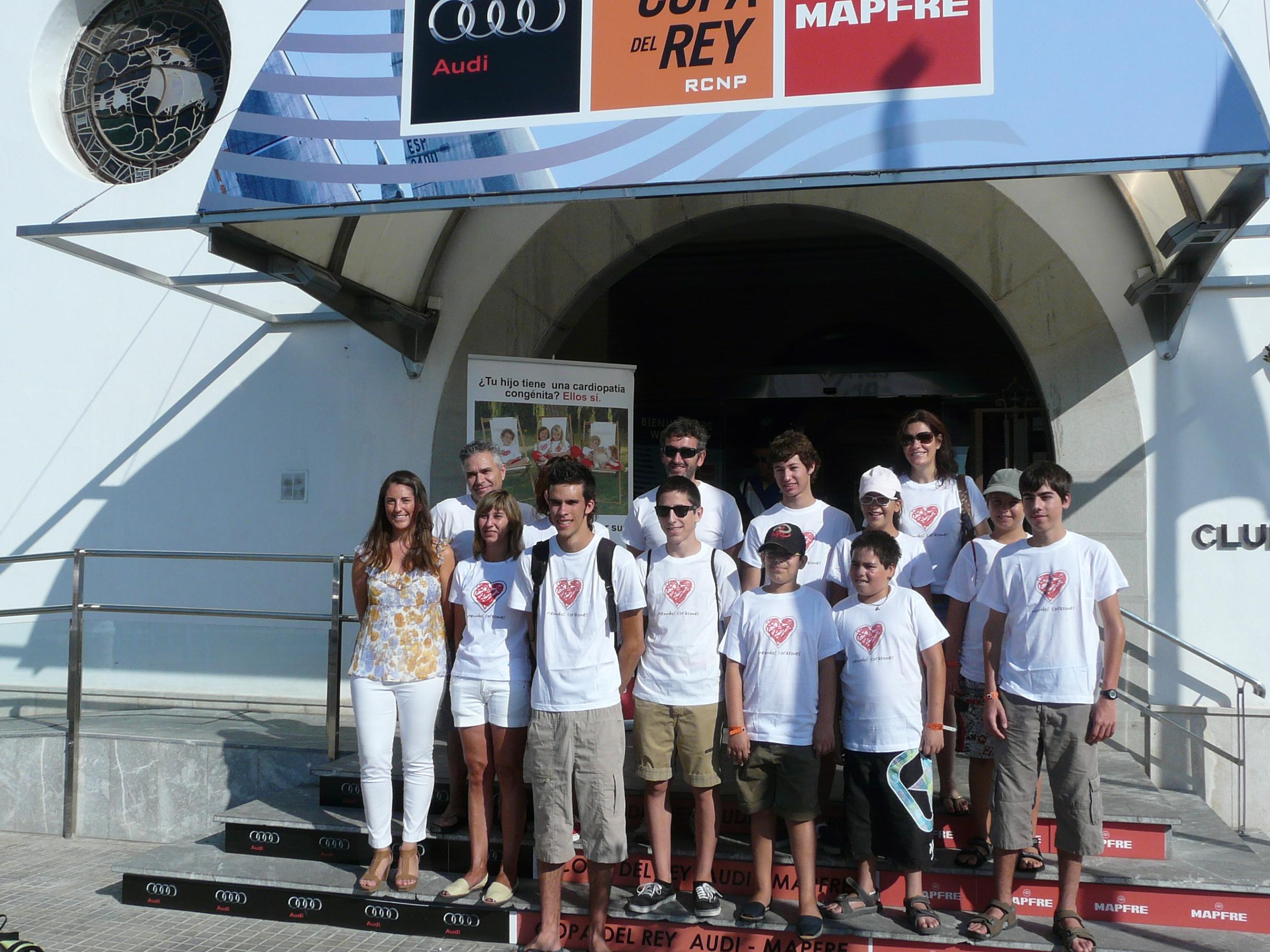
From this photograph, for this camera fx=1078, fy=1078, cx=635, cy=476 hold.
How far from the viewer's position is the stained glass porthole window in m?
8.03

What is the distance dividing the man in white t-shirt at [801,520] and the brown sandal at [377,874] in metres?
1.96

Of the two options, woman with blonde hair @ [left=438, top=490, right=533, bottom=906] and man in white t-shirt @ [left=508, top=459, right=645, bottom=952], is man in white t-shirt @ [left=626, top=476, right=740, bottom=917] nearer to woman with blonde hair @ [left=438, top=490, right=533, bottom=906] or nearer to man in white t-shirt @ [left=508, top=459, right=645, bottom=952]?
man in white t-shirt @ [left=508, top=459, right=645, bottom=952]

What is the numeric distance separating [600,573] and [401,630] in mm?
958

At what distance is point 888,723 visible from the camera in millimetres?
4082

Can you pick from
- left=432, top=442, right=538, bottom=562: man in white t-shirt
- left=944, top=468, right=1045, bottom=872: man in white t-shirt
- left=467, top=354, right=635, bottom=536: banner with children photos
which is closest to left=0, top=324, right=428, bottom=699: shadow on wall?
left=467, top=354, right=635, bottom=536: banner with children photos

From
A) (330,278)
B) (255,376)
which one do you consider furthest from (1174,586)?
(255,376)

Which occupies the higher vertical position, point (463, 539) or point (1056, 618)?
point (463, 539)

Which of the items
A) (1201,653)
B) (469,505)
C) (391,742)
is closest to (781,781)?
(391,742)

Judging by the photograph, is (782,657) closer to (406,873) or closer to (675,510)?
(675,510)

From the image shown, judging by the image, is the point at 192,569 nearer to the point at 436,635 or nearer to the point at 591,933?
the point at 436,635

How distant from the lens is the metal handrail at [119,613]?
248 inches

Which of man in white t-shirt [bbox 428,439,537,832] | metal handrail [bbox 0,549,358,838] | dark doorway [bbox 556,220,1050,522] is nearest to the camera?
man in white t-shirt [bbox 428,439,537,832]

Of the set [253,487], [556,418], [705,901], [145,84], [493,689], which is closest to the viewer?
[705,901]

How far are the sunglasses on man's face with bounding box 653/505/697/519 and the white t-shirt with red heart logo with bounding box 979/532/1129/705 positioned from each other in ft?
4.12
